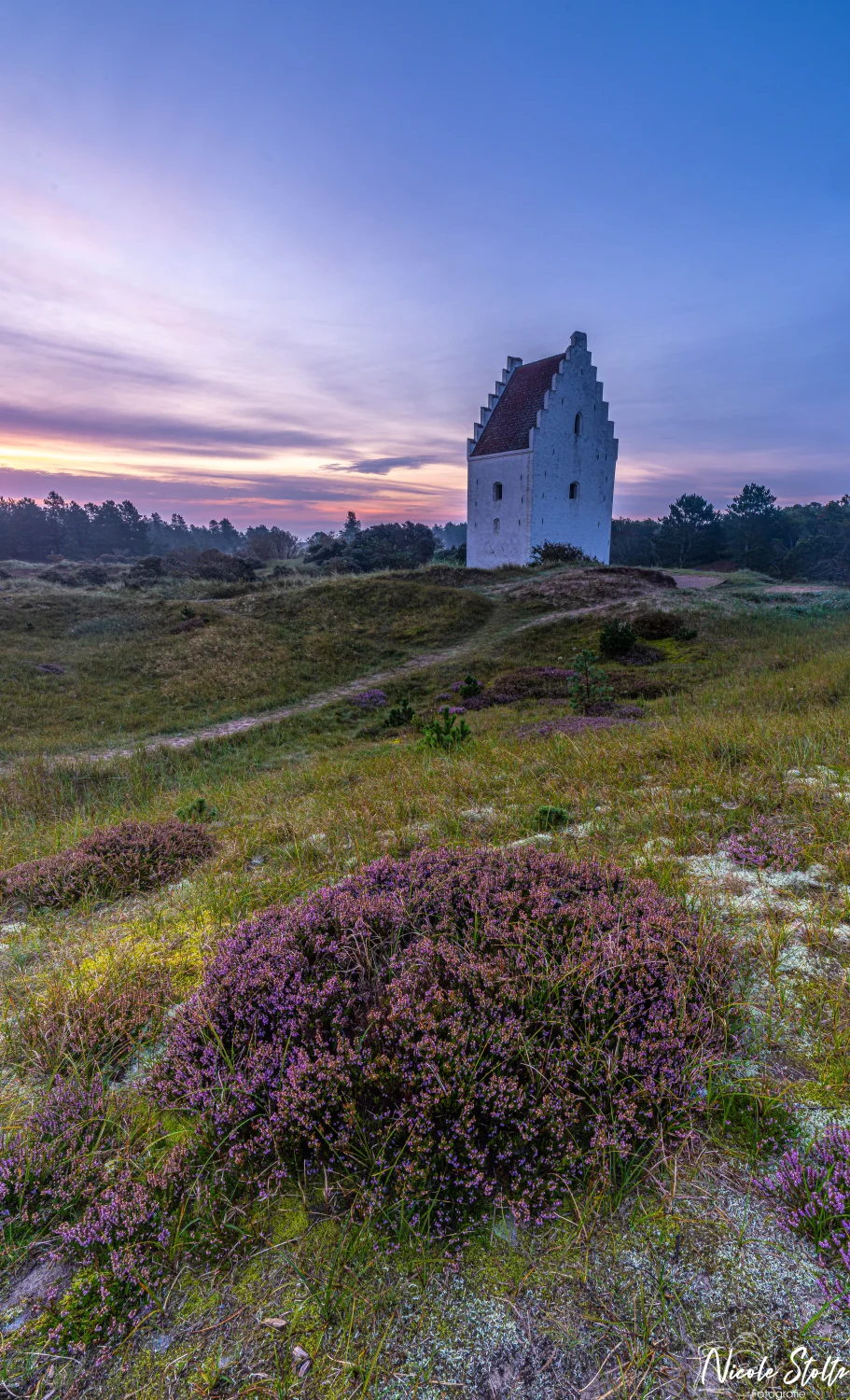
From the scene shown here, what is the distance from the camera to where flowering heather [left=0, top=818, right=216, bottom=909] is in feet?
14.9

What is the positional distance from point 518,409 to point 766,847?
43717 mm

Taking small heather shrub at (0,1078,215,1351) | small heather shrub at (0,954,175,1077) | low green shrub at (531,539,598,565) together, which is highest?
low green shrub at (531,539,598,565)

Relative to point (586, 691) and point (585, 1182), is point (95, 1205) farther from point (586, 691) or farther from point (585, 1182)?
point (586, 691)

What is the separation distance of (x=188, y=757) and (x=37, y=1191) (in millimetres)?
12469

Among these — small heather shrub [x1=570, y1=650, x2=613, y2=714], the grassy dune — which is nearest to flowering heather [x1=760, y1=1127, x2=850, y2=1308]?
small heather shrub [x1=570, y1=650, x2=613, y2=714]

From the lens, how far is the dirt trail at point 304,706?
45.1ft

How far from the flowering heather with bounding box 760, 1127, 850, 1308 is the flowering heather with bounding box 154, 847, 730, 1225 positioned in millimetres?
329

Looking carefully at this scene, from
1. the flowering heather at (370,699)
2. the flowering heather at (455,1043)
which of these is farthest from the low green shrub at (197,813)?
the flowering heather at (370,699)

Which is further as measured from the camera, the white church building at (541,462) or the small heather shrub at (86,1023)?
the white church building at (541,462)

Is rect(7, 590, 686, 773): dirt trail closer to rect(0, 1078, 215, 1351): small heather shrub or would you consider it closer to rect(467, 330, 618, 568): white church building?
rect(0, 1078, 215, 1351): small heather shrub

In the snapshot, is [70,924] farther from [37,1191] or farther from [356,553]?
[356,553]

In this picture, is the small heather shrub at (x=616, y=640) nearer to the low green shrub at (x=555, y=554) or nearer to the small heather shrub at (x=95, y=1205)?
the small heather shrub at (x=95, y=1205)

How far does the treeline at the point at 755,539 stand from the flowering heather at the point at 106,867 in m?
63.8

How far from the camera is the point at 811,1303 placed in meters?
1.47
